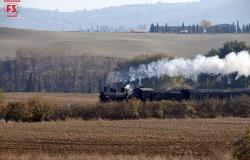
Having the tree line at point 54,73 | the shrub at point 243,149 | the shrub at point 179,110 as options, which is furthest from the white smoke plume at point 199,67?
the shrub at point 243,149

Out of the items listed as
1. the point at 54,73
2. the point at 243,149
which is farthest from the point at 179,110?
the point at 54,73

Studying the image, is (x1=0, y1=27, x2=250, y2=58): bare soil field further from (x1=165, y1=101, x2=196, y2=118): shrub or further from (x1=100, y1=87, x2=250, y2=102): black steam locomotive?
(x1=165, y1=101, x2=196, y2=118): shrub

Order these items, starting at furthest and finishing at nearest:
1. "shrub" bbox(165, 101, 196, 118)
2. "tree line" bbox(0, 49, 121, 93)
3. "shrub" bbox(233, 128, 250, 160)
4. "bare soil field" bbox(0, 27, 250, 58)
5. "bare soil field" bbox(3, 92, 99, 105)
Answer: "bare soil field" bbox(0, 27, 250, 58)
"tree line" bbox(0, 49, 121, 93)
"bare soil field" bbox(3, 92, 99, 105)
"shrub" bbox(165, 101, 196, 118)
"shrub" bbox(233, 128, 250, 160)

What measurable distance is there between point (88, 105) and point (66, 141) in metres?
21.8

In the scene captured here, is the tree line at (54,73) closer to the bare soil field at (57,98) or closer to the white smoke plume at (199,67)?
the white smoke plume at (199,67)

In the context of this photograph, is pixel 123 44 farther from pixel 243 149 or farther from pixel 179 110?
pixel 243 149

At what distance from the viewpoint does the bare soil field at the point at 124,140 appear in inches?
1403

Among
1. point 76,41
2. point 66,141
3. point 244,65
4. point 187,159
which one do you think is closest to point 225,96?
point 244,65

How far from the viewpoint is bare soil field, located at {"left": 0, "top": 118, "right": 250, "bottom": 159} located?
35625 millimetres

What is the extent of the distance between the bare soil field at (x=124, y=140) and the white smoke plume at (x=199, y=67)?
34.9 meters

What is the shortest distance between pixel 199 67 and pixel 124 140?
1846 inches

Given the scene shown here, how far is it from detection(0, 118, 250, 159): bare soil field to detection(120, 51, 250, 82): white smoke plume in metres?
34.9

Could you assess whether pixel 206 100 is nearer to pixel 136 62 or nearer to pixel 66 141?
pixel 66 141

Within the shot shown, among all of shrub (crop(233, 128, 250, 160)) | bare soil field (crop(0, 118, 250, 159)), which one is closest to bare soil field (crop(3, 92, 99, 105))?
bare soil field (crop(0, 118, 250, 159))
